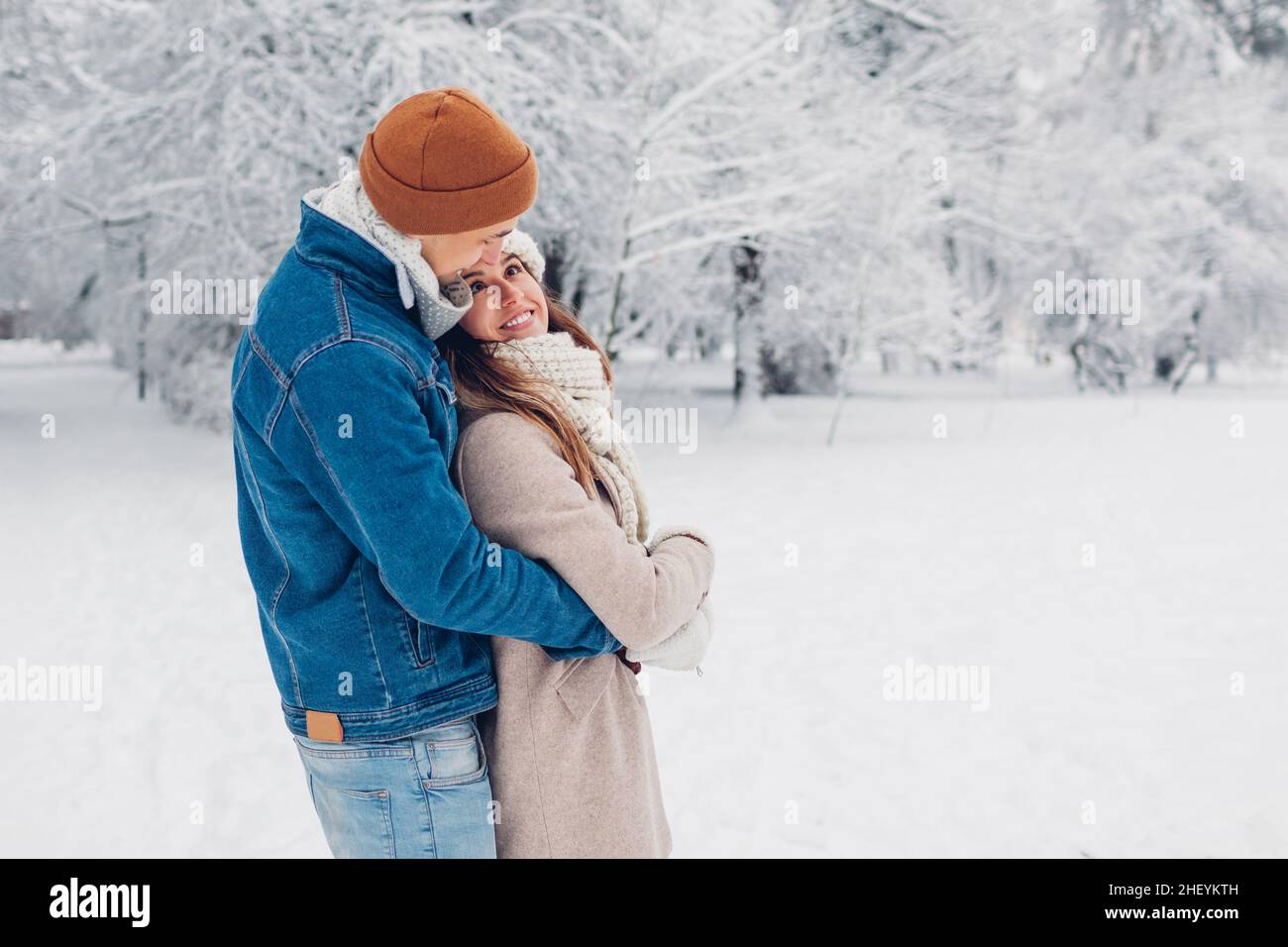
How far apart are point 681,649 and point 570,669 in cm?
18

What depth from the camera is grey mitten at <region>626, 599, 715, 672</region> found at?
1503mm

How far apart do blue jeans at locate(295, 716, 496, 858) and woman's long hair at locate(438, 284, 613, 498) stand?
44 cm

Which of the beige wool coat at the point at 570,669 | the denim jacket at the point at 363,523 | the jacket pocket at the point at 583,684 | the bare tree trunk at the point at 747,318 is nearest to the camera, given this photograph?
the denim jacket at the point at 363,523

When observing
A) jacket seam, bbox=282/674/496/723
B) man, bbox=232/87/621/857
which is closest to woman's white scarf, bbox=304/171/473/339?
man, bbox=232/87/621/857

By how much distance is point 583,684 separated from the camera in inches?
58.9

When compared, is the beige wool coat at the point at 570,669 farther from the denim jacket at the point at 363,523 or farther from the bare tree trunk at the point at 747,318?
the bare tree trunk at the point at 747,318

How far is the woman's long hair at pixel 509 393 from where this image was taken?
1431mm

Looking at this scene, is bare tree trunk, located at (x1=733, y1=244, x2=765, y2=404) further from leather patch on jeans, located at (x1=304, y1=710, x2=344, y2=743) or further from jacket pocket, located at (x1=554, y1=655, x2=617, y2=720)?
leather patch on jeans, located at (x1=304, y1=710, x2=344, y2=743)

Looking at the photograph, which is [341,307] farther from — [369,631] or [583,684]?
[583,684]

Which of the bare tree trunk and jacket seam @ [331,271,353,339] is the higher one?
the bare tree trunk

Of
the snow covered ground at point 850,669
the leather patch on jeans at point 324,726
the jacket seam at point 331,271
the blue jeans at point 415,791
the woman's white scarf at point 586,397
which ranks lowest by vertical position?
the snow covered ground at point 850,669

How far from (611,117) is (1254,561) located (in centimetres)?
748

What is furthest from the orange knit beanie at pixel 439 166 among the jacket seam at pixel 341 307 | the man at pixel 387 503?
the jacket seam at pixel 341 307
